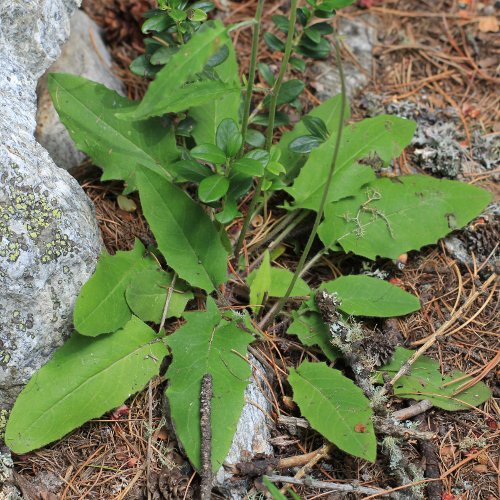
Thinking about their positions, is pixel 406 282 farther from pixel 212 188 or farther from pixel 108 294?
pixel 108 294

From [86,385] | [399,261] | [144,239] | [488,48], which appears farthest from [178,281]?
[488,48]

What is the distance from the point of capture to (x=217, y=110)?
113 inches

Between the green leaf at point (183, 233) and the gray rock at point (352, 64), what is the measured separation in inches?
49.6

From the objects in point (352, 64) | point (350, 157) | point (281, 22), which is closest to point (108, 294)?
point (350, 157)

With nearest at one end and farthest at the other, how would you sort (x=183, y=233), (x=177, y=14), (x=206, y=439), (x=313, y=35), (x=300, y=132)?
1. (x=206, y=439)
2. (x=177, y=14)
3. (x=183, y=233)
4. (x=313, y=35)
5. (x=300, y=132)

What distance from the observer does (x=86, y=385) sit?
2.27 m

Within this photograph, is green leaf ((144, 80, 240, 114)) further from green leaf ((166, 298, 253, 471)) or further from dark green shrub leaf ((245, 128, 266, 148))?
green leaf ((166, 298, 253, 471))

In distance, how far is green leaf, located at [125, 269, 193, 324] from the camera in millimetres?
2461

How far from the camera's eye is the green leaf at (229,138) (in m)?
2.36

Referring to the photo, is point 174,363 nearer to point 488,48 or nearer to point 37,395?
point 37,395

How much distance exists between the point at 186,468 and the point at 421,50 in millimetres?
2764

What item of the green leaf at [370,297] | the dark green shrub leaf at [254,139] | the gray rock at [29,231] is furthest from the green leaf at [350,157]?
the gray rock at [29,231]

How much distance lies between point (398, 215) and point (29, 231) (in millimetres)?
1609

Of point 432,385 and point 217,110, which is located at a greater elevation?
point 217,110
